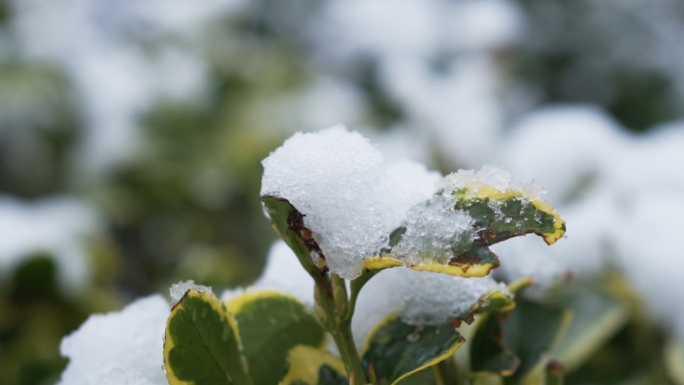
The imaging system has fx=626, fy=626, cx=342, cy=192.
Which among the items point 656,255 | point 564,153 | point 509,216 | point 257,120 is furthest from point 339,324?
point 257,120

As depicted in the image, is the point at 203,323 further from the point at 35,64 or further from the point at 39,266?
the point at 35,64

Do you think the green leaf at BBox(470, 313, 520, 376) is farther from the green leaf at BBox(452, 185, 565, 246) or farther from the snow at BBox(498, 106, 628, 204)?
the snow at BBox(498, 106, 628, 204)

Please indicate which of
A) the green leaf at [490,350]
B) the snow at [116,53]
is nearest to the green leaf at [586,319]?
the green leaf at [490,350]

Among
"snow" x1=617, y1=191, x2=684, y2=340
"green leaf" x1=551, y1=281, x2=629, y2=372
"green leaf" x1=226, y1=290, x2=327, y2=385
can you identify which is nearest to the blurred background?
"snow" x1=617, y1=191, x2=684, y2=340

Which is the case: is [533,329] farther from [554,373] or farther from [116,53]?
[116,53]

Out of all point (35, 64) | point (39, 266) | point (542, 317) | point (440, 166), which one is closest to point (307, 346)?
point (542, 317)

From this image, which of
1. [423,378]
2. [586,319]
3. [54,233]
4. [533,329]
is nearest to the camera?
[423,378]
